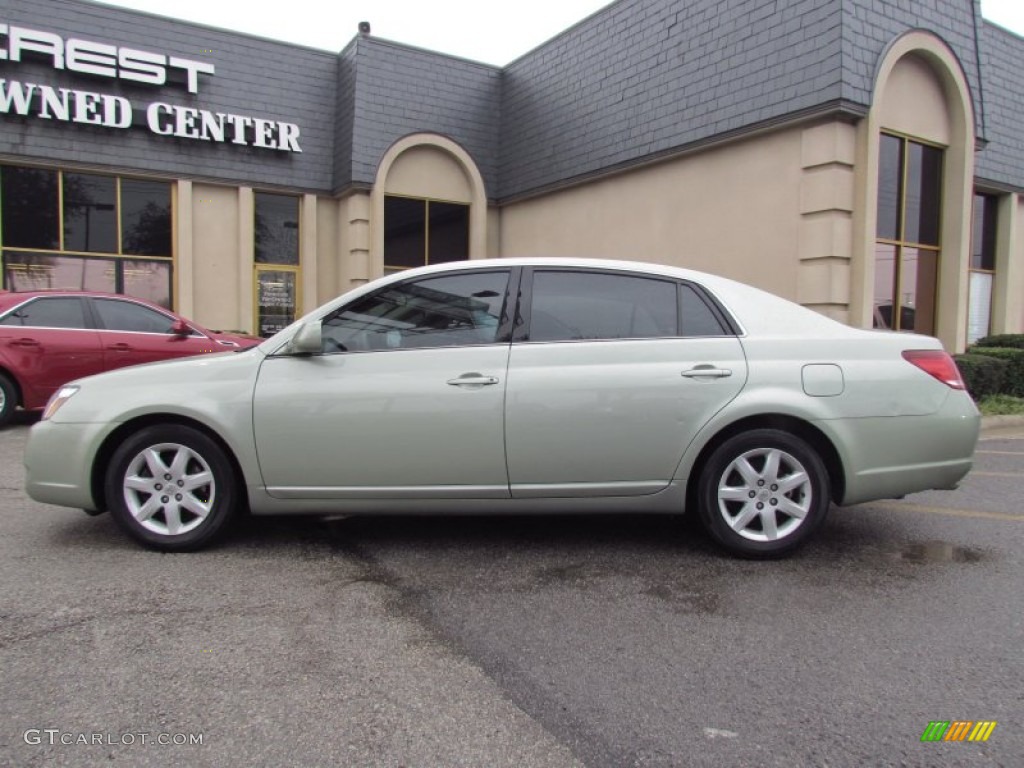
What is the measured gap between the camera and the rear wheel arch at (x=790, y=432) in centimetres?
409

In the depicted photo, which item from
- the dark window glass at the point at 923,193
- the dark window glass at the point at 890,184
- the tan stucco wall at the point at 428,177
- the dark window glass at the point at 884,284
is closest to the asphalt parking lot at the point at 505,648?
the dark window glass at the point at 884,284

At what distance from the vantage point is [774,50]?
10438 millimetres

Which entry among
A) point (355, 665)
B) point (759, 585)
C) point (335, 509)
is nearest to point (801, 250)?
point (759, 585)

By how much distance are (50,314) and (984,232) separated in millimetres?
15471

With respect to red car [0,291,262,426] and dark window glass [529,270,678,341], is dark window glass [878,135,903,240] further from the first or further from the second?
red car [0,291,262,426]

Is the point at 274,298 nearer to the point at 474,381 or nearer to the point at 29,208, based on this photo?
the point at 29,208

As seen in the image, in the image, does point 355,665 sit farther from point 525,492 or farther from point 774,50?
point 774,50

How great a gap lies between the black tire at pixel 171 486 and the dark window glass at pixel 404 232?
455 inches

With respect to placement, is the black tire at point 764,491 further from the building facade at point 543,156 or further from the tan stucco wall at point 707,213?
the tan stucco wall at point 707,213

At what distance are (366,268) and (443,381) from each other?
11459 mm

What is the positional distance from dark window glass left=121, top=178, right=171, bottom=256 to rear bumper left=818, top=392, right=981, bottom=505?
13215 millimetres

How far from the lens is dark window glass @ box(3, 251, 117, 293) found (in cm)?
1293

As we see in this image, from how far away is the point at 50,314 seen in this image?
8727 mm

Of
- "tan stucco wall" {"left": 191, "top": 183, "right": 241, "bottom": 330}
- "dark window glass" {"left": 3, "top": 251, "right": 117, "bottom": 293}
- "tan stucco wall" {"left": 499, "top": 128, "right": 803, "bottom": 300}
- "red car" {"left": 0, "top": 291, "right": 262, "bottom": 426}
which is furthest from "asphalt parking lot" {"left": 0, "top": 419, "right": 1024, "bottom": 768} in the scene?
"tan stucco wall" {"left": 191, "top": 183, "right": 241, "bottom": 330}
